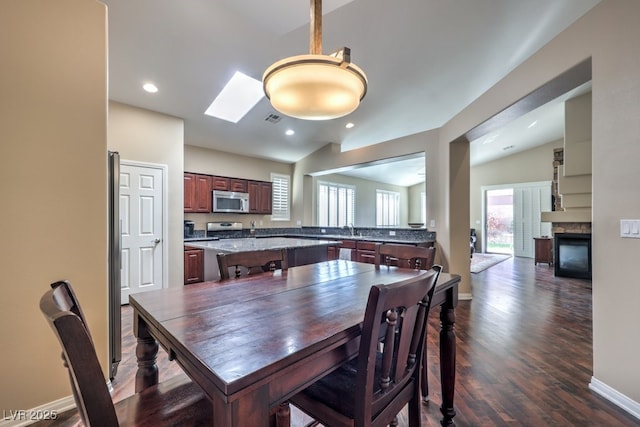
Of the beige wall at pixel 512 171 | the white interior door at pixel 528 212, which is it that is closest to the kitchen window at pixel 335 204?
Result: the beige wall at pixel 512 171

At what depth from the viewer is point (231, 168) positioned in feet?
18.9

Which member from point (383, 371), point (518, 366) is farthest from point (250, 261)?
point (518, 366)

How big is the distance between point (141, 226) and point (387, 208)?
28.8 ft

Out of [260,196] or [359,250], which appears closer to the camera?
[359,250]

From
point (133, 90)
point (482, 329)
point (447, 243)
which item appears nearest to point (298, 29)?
point (133, 90)

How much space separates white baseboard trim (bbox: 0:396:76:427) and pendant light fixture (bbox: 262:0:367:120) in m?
2.20

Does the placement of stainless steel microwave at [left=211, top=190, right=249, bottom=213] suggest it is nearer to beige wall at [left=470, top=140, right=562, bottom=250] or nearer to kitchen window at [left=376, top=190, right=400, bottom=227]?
kitchen window at [left=376, top=190, right=400, bottom=227]

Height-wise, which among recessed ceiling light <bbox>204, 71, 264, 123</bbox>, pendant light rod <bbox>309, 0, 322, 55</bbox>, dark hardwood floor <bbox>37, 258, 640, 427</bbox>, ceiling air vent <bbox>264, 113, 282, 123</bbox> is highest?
recessed ceiling light <bbox>204, 71, 264, 123</bbox>

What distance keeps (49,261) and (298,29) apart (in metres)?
2.76

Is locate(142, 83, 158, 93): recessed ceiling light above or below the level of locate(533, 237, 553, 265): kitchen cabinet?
above

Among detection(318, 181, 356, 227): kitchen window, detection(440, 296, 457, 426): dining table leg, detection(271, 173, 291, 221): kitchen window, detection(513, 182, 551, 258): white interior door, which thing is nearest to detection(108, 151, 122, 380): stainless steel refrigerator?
detection(440, 296, 457, 426): dining table leg

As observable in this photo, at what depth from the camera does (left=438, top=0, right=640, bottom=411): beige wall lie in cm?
163

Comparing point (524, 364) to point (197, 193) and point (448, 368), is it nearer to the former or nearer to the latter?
point (448, 368)

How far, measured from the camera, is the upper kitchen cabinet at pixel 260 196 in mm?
5801
